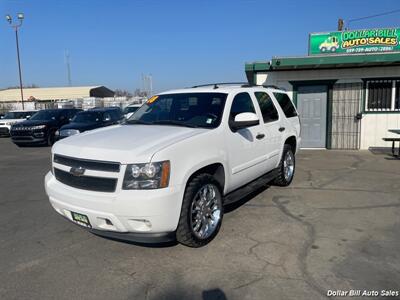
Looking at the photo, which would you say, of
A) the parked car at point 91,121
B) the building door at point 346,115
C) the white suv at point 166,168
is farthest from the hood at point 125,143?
the parked car at point 91,121

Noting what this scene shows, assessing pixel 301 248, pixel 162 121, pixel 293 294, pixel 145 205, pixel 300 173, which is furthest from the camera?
pixel 300 173

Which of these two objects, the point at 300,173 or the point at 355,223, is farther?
the point at 300,173

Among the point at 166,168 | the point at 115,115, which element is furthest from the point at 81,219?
the point at 115,115

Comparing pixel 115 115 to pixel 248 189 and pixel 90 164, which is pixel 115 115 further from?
pixel 90 164

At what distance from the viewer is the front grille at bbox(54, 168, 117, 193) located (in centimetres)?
363

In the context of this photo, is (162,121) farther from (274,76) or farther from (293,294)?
(274,76)

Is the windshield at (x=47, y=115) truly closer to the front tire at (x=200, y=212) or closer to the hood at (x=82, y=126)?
the hood at (x=82, y=126)

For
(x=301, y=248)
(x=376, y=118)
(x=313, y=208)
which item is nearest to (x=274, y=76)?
(x=376, y=118)

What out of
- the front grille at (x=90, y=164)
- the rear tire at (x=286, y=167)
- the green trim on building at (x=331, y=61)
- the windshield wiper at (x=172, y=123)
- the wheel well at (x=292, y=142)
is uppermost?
the green trim on building at (x=331, y=61)

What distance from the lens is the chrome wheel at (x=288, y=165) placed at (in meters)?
6.92

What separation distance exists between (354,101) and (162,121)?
30.4 ft

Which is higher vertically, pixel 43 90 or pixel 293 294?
pixel 43 90

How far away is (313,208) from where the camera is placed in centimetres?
576

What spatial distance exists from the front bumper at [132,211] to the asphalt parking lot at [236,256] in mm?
414
